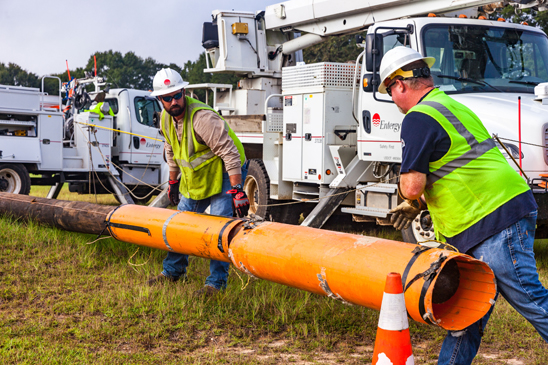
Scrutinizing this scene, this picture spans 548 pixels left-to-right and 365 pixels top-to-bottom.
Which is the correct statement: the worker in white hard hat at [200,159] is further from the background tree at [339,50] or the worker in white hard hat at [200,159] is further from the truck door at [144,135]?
the background tree at [339,50]

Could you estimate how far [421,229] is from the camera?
23.6 feet

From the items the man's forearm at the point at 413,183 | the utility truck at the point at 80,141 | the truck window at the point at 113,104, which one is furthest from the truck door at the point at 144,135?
the man's forearm at the point at 413,183

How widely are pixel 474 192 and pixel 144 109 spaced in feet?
40.1

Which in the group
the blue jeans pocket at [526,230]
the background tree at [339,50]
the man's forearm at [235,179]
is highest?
the background tree at [339,50]

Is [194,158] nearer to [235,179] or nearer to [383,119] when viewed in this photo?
[235,179]

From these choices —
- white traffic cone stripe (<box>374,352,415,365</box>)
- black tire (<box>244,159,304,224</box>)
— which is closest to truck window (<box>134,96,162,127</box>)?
black tire (<box>244,159,304,224</box>)

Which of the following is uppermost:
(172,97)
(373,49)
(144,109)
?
(373,49)

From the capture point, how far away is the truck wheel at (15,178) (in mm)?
12062

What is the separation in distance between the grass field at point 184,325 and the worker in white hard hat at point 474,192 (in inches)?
49.8

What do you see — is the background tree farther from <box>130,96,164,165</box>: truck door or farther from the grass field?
the grass field

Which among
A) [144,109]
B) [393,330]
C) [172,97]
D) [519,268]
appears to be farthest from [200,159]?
[144,109]

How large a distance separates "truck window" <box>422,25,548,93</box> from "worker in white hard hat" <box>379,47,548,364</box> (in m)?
3.99

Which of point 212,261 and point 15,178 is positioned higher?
point 15,178

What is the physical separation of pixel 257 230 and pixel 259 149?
5.47 m
